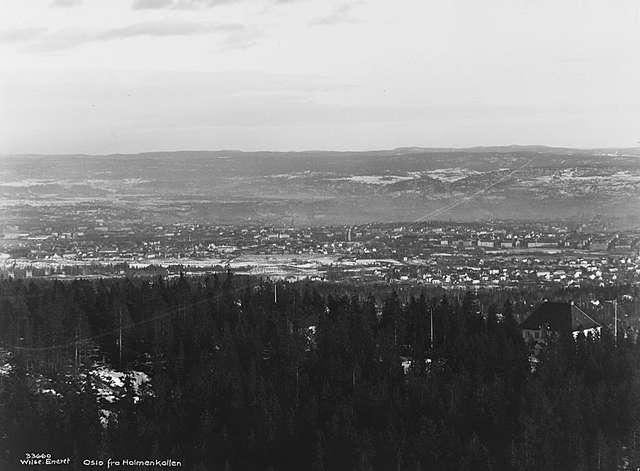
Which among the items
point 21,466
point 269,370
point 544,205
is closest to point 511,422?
point 269,370

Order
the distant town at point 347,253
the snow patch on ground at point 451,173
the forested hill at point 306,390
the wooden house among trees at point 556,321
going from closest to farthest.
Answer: the forested hill at point 306,390, the wooden house among trees at point 556,321, the distant town at point 347,253, the snow patch on ground at point 451,173

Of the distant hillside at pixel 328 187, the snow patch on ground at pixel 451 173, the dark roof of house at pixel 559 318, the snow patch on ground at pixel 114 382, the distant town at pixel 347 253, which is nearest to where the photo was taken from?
the snow patch on ground at pixel 114 382

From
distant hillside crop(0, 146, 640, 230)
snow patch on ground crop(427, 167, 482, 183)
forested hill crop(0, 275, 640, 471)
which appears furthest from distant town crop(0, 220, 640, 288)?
forested hill crop(0, 275, 640, 471)

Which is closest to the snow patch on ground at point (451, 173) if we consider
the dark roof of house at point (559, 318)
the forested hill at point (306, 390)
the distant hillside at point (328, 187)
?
the distant hillside at point (328, 187)

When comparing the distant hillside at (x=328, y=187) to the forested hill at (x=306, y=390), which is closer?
the forested hill at (x=306, y=390)

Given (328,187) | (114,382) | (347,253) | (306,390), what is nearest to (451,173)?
(328,187)

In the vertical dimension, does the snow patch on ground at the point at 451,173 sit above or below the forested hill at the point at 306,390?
above

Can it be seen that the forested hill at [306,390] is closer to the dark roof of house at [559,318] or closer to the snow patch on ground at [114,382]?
the snow patch on ground at [114,382]

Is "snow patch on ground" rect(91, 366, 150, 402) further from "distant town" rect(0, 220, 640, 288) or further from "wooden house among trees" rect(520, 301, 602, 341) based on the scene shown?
"distant town" rect(0, 220, 640, 288)

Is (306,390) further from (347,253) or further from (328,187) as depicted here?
(328,187)
